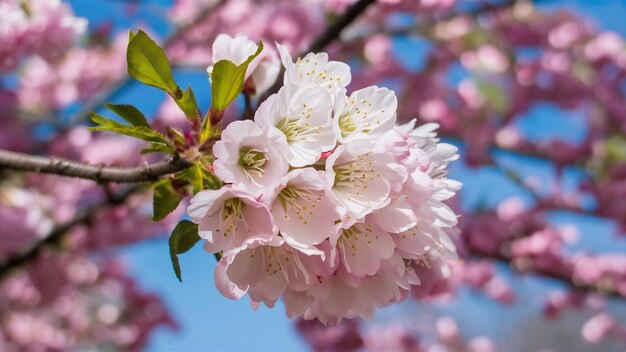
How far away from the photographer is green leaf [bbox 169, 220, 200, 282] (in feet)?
2.81

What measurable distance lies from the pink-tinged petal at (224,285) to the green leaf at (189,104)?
21cm

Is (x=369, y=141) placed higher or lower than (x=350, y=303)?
higher

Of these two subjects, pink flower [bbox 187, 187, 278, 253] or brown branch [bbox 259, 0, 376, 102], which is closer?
pink flower [bbox 187, 187, 278, 253]

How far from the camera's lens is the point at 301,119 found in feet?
2.77

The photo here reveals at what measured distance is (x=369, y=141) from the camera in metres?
0.81

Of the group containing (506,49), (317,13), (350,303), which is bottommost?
(506,49)

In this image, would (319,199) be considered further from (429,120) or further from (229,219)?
(429,120)

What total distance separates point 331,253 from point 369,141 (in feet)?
0.51

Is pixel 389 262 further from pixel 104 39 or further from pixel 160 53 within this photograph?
pixel 104 39

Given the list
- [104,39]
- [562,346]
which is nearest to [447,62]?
[104,39]

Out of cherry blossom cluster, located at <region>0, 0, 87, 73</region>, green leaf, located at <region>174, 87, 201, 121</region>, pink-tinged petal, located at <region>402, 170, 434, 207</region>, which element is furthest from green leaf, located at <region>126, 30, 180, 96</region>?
cherry blossom cluster, located at <region>0, 0, 87, 73</region>

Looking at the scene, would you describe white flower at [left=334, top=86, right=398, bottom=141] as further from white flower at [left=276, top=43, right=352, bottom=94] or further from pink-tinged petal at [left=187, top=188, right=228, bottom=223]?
pink-tinged petal at [left=187, top=188, right=228, bottom=223]

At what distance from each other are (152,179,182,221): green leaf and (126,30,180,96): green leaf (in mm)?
147

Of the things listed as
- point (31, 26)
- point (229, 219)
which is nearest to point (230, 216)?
point (229, 219)
